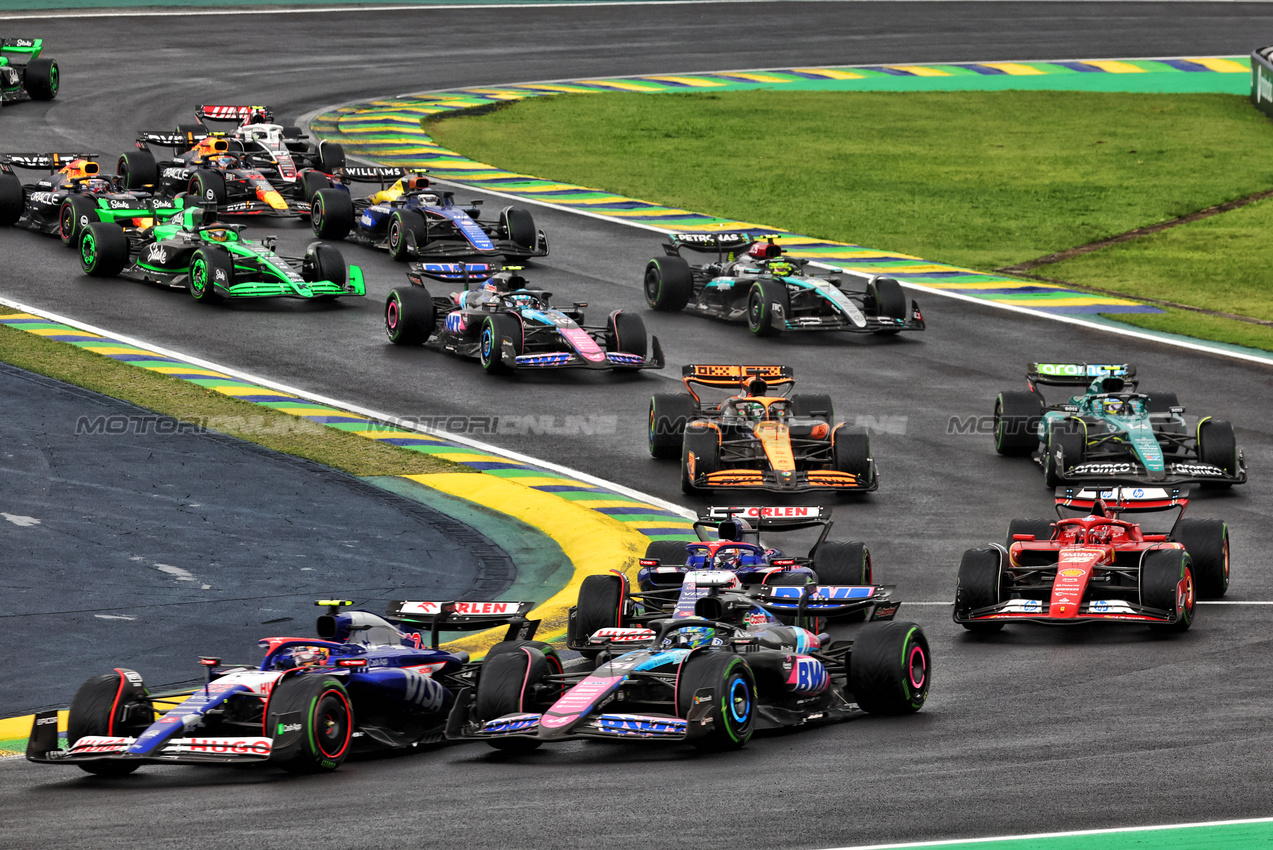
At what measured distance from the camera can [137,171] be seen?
134 feet

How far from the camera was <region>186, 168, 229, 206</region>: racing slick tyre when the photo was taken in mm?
39219

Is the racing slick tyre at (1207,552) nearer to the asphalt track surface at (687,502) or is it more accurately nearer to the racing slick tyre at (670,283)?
the asphalt track surface at (687,502)

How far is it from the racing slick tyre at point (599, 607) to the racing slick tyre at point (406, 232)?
20.0 meters

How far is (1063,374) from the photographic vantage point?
26.1 meters

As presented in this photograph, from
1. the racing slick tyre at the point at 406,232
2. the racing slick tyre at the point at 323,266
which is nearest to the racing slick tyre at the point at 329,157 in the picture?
the racing slick tyre at the point at 406,232

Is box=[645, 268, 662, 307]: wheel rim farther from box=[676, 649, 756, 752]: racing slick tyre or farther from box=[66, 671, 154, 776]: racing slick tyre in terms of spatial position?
box=[66, 671, 154, 776]: racing slick tyre

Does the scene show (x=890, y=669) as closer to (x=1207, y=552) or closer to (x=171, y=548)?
(x=1207, y=552)

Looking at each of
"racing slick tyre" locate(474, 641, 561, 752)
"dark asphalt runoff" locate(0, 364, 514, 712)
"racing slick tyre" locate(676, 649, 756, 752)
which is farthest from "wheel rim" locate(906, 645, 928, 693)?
"dark asphalt runoff" locate(0, 364, 514, 712)

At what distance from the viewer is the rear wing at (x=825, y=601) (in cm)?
1719

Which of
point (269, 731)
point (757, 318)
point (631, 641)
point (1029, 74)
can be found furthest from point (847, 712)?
point (1029, 74)

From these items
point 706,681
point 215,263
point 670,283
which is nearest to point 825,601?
point 706,681

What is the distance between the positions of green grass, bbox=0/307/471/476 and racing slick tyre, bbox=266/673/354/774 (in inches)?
408

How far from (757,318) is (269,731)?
20.1 meters

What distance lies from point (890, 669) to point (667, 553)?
3781mm
